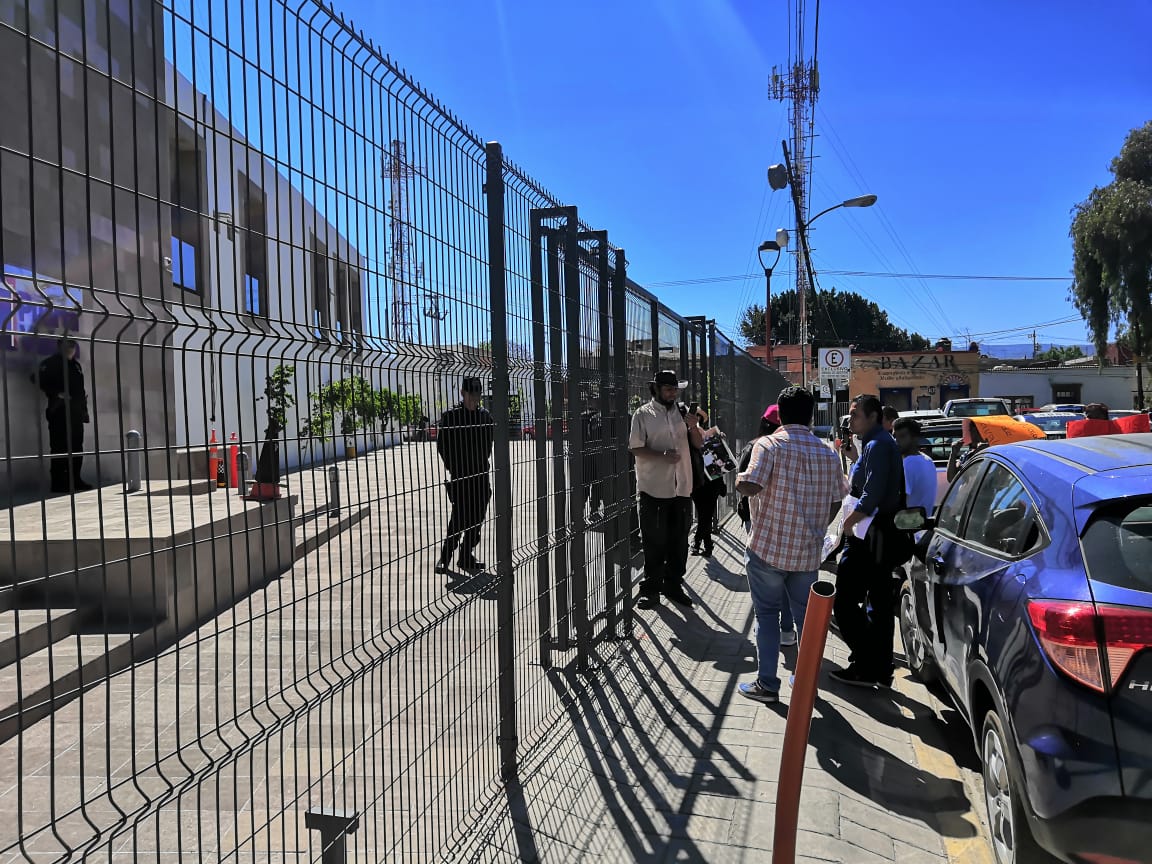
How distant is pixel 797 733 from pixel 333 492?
5.17ft

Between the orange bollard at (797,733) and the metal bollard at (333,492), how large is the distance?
1.45 metres

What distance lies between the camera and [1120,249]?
32.7 meters

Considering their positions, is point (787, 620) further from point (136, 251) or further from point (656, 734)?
point (136, 251)

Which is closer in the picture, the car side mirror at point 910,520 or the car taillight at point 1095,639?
the car taillight at point 1095,639

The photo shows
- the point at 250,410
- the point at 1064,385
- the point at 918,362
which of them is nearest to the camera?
the point at 250,410

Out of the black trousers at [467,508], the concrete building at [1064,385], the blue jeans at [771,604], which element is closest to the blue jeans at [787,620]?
the blue jeans at [771,604]

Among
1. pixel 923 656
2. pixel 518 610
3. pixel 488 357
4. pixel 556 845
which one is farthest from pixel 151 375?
pixel 923 656

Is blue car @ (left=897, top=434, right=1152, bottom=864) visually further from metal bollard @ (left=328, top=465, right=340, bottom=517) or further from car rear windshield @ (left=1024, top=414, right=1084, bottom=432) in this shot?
car rear windshield @ (left=1024, top=414, right=1084, bottom=432)

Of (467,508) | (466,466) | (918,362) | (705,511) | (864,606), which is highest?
(918,362)

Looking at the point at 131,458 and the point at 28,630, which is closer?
the point at 131,458

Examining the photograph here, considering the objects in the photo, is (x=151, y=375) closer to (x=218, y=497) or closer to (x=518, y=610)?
(x=218, y=497)

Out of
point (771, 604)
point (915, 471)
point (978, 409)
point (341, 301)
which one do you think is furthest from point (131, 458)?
point (978, 409)

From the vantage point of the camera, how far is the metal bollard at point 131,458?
1685mm

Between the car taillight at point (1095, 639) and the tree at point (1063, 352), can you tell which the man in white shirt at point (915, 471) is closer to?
the car taillight at point (1095, 639)
